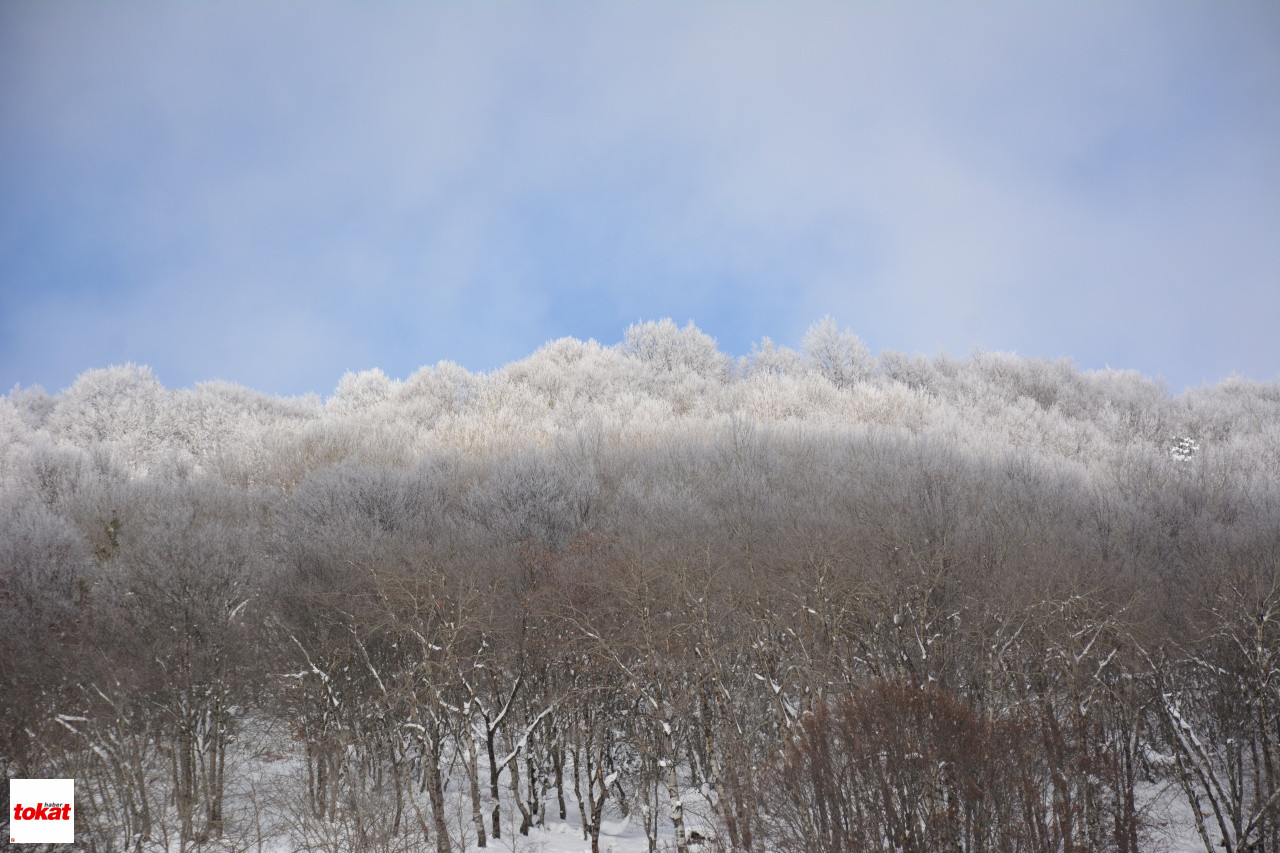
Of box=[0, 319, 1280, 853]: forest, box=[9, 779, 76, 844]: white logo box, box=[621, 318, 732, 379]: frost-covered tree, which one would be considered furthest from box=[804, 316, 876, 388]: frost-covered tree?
box=[9, 779, 76, 844]: white logo box

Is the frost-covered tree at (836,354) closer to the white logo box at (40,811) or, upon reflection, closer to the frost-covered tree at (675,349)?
the frost-covered tree at (675,349)

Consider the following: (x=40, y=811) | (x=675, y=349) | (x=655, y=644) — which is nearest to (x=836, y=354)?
(x=675, y=349)

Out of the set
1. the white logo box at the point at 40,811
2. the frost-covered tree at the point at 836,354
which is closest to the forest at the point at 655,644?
the white logo box at the point at 40,811

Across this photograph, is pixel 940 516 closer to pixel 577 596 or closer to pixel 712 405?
pixel 577 596

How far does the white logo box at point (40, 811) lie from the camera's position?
16172 millimetres

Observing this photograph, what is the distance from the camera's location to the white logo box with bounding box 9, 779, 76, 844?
53.1ft

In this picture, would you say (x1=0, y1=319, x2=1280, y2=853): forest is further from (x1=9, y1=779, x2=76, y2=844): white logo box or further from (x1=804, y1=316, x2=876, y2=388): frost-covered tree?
(x1=804, y1=316, x2=876, y2=388): frost-covered tree

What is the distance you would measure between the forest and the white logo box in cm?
197

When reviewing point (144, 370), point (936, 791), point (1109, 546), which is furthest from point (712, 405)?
point (144, 370)

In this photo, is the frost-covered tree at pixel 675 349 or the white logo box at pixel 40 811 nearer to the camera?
the white logo box at pixel 40 811

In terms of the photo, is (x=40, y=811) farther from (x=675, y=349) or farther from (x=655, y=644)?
(x=675, y=349)

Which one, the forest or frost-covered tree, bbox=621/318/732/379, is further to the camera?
frost-covered tree, bbox=621/318/732/379

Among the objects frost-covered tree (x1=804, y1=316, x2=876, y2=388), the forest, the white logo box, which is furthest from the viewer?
frost-covered tree (x1=804, y1=316, x2=876, y2=388)

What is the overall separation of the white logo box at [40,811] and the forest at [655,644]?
1.97 metres
